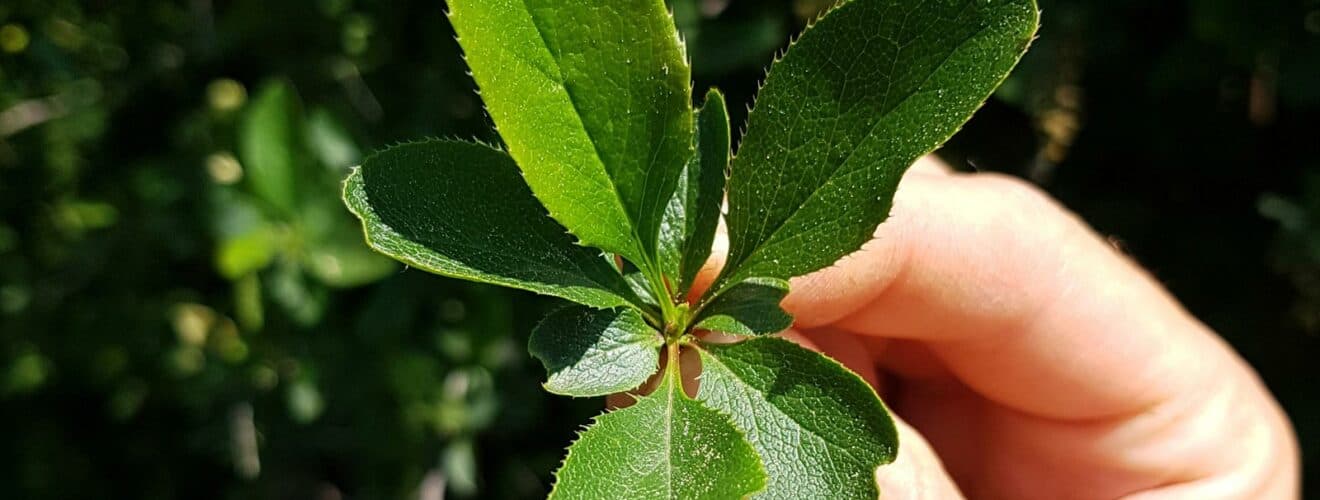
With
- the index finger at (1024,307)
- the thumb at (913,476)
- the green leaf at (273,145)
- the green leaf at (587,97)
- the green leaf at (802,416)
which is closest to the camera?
the green leaf at (587,97)

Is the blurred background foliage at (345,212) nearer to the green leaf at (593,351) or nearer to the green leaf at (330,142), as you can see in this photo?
the green leaf at (330,142)

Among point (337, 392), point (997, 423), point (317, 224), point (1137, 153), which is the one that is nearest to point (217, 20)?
point (317, 224)

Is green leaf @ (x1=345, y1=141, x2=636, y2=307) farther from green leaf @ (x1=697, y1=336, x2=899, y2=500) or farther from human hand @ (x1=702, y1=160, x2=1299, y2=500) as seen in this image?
human hand @ (x1=702, y1=160, x2=1299, y2=500)

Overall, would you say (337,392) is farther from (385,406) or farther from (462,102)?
(462,102)

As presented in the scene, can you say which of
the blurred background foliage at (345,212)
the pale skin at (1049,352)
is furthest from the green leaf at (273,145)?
the pale skin at (1049,352)

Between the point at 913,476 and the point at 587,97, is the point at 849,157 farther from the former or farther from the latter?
the point at 913,476

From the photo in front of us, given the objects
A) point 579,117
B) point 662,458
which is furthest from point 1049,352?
point 579,117
